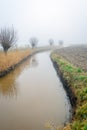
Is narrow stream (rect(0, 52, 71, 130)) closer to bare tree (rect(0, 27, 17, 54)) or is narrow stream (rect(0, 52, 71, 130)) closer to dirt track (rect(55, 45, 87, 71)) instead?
dirt track (rect(55, 45, 87, 71))

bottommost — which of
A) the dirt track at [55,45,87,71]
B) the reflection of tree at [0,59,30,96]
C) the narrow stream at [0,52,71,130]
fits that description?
the dirt track at [55,45,87,71]

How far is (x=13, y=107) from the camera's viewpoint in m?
11.3

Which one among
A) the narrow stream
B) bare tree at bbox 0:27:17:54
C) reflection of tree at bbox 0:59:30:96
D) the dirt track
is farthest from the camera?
bare tree at bbox 0:27:17:54

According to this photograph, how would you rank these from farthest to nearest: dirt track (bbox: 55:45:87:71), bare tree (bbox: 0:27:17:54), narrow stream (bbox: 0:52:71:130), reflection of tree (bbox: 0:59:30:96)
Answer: bare tree (bbox: 0:27:17:54) < dirt track (bbox: 55:45:87:71) < reflection of tree (bbox: 0:59:30:96) < narrow stream (bbox: 0:52:71:130)

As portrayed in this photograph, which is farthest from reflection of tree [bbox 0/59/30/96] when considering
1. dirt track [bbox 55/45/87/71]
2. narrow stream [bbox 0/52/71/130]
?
dirt track [bbox 55/45/87/71]

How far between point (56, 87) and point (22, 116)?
5694 mm

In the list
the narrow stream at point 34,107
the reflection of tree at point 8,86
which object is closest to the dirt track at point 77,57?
the narrow stream at point 34,107

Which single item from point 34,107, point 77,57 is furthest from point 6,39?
point 34,107

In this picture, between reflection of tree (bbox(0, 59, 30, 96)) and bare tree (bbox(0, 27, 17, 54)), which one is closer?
reflection of tree (bbox(0, 59, 30, 96))

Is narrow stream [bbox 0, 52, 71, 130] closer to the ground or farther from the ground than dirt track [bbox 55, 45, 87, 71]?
farther from the ground

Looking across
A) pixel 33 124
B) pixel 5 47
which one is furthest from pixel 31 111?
pixel 5 47

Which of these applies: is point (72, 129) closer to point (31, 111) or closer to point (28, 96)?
point (31, 111)

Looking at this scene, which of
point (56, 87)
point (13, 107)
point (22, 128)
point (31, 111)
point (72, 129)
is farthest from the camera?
point (56, 87)

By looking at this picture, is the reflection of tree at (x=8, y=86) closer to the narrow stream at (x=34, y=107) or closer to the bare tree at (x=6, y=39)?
the narrow stream at (x=34, y=107)
